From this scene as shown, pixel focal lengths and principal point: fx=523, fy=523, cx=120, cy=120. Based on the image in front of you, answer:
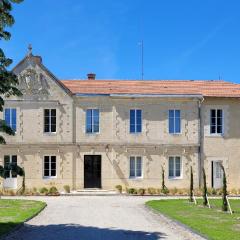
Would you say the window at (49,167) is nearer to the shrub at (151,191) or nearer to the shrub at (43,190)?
the shrub at (43,190)

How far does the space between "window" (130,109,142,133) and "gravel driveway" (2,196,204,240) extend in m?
11.6

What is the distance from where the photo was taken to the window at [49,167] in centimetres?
3566

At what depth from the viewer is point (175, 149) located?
36.3m

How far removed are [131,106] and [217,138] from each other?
6.42 m

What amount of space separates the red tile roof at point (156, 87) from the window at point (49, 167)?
4.93 metres

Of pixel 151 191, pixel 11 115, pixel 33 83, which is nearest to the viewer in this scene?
pixel 151 191

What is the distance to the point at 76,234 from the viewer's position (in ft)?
52.0

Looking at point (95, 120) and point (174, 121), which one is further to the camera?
point (174, 121)

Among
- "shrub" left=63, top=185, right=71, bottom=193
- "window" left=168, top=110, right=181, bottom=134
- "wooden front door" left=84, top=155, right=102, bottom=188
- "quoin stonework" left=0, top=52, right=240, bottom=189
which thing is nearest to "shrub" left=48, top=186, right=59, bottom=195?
"shrub" left=63, top=185, right=71, bottom=193

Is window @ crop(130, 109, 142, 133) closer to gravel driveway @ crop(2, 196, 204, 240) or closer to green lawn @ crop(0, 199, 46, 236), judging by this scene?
gravel driveway @ crop(2, 196, 204, 240)

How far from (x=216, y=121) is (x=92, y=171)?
9362mm

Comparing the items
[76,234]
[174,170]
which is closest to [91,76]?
[174,170]

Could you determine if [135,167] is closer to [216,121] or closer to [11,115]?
[216,121]

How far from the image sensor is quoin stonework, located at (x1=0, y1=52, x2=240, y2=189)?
1400 inches
